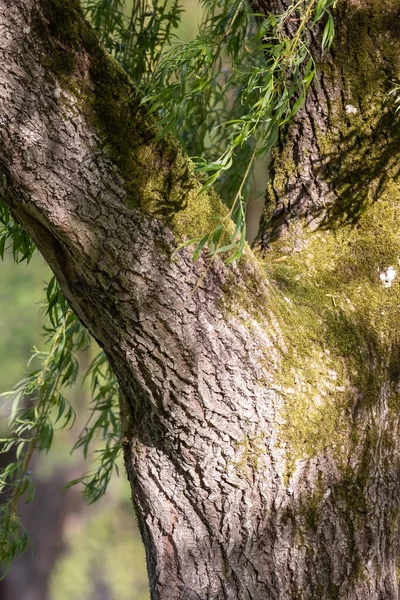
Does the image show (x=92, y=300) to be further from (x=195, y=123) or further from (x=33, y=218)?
(x=195, y=123)

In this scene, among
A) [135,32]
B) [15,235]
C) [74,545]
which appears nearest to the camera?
[15,235]

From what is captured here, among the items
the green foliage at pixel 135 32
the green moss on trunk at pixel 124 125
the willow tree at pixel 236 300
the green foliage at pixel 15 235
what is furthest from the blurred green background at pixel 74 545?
the green moss on trunk at pixel 124 125

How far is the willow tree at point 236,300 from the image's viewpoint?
1.42 metres

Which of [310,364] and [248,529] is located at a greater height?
[310,364]

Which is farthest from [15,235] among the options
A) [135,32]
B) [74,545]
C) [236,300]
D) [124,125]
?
[74,545]

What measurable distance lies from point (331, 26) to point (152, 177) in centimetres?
50

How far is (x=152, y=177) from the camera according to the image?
150 centimetres

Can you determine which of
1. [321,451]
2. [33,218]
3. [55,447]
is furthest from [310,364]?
[55,447]

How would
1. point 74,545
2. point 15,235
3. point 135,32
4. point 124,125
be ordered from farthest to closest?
point 74,545
point 135,32
point 15,235
point 124,125

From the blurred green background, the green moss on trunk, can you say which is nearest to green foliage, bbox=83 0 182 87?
the green moss on trunk

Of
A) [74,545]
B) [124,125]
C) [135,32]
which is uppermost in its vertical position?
[135,32]

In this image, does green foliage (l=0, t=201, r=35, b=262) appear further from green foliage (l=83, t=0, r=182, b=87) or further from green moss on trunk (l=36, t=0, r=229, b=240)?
green foliage (l=83, t=0, r=182, b=87)

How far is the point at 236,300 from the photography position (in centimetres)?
154

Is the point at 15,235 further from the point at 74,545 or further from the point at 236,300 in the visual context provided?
the point at 74,545
